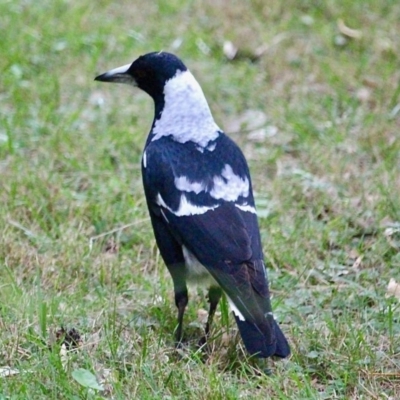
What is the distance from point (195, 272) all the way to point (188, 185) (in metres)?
0.36

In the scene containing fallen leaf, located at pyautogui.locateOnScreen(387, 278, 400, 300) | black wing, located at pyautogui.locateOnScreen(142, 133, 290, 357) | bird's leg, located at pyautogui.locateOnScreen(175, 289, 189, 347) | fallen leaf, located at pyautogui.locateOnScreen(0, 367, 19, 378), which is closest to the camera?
fallen leaf, located at pyautogui.locateOnScreen(0, 367, 19, 378)

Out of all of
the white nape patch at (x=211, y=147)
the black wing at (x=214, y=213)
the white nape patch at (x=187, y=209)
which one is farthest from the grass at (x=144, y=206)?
the white nape patch at (x=211, y=147)

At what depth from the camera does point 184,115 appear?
4.18 meters

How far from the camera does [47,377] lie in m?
3.33

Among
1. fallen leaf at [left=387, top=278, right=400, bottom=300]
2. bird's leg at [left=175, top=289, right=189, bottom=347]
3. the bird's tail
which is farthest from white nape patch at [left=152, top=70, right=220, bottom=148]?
fallen leaf at [left=387, top=278, right=400, bottom=300]

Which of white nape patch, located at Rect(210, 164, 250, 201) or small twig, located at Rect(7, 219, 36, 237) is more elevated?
white nape patch, located at Rect(210, 164, 250, 201)

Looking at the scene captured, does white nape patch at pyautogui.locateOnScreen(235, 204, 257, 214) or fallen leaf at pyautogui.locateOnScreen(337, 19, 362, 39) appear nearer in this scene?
white nape patch at pyautogui.locateOnScreen(235, 204, 257, 214)

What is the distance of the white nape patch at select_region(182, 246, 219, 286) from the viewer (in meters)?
3.77

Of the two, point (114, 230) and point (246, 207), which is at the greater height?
point (246, 207)

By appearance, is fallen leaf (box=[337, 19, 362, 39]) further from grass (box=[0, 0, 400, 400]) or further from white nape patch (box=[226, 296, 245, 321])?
white nape patch (box=[226, 296, 245, 321])

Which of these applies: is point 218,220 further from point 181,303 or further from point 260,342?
point 260,342

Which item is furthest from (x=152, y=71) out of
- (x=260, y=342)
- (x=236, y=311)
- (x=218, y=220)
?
(x=260, y=342)

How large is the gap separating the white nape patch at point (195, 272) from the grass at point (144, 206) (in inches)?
8.0

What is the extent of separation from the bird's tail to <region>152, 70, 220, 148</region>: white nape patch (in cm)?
94
